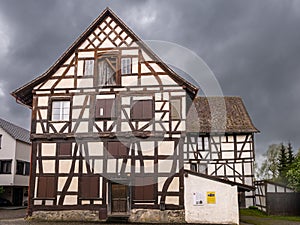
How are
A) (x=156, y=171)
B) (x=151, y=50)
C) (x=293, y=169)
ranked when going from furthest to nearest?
(x=293, y=169), (x=151, y=50), (x=156, y=171)

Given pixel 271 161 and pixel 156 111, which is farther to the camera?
pixel 271 161

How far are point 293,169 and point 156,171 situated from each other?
1039cm

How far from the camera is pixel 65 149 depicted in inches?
754

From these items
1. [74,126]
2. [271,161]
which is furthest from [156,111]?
[271,161]

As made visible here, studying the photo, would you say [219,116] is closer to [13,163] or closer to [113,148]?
[113,148]

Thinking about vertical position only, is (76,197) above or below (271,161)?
below

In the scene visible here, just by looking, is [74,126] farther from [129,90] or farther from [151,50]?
[151,50]

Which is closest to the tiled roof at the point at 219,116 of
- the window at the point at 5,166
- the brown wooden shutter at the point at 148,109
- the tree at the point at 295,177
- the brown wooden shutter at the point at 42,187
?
the tree at the point at 295,177

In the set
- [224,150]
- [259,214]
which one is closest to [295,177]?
[259,214]

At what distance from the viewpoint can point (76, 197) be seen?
18.6 m

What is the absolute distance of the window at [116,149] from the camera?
61.7ft

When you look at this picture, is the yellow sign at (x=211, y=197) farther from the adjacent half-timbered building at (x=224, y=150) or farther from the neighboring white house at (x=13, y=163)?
the neighboring white house at (x=13, y=163)

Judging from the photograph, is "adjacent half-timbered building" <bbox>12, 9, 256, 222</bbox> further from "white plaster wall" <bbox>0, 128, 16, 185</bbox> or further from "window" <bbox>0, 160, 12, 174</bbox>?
"window" <bbox>0, 160, 12, 174</bbox>

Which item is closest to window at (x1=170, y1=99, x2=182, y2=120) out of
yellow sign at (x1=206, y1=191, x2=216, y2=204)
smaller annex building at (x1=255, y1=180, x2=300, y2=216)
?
yellow sign at (x1=206, y1=191, x2=216, y2=204)
